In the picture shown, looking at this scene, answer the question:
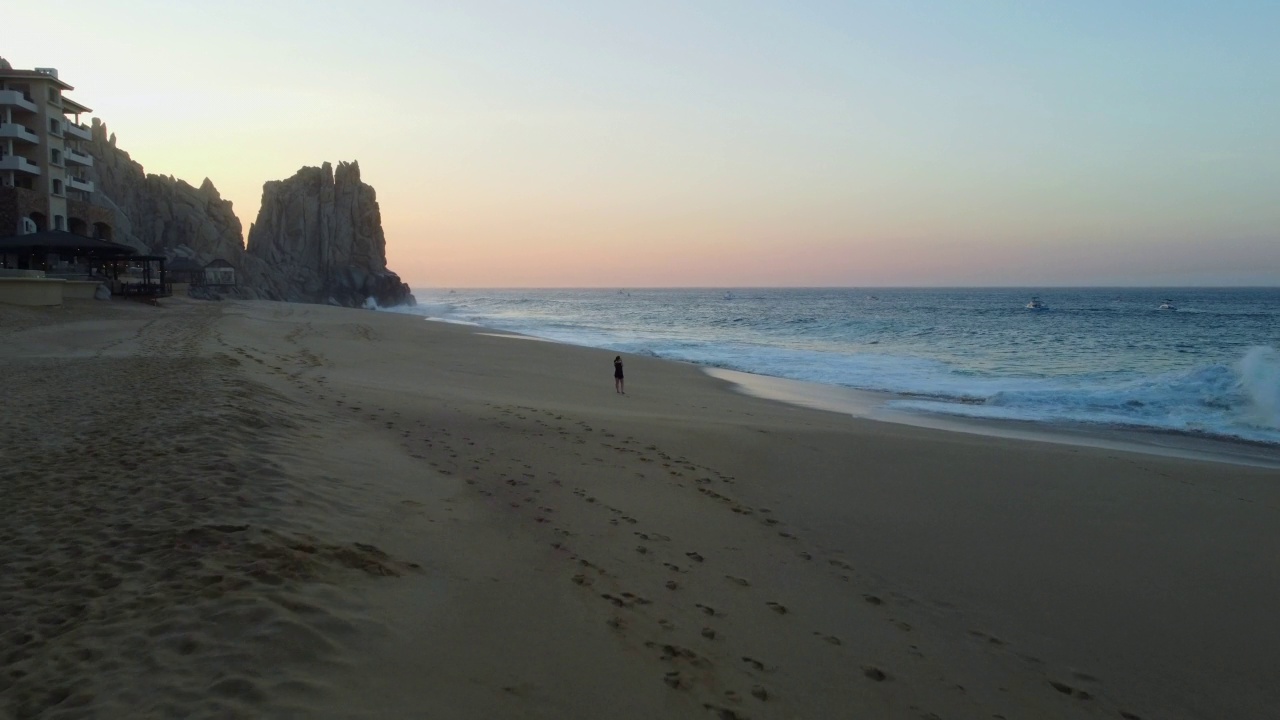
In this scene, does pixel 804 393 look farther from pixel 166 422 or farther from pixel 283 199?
pixel 283 199

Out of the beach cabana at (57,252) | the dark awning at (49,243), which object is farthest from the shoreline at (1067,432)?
the beach cabana at (57,252)

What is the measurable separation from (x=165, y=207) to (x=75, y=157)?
26.4 m

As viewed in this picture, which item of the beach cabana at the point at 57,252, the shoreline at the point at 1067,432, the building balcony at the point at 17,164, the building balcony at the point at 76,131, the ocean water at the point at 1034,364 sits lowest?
the shoreline at the point at 1067,432

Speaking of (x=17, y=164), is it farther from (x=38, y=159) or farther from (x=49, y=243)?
(x=49, y=243)

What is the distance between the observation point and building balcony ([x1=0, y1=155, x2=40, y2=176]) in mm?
40594

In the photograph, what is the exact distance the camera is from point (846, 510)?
813 centimetres

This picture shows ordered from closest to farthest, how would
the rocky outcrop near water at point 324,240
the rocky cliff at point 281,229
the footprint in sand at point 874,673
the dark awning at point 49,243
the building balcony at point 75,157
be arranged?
the footprint in sand at point 874,673 < the dark awning at point 49,243 < the building balcony at point 75,157 < the rocky cliff at point 281,229 < the rocky outcrop near water at point 324,240

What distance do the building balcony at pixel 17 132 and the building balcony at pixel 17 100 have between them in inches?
46.4

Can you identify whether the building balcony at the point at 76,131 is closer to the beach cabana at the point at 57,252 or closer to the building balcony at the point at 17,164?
the building balcony at the point at 17,164

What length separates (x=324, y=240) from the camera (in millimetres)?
85375

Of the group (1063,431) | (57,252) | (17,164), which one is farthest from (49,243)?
(1063,431)

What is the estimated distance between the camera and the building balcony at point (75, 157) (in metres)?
45.9

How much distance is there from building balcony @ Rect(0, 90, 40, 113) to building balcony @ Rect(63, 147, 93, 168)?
3110 millimetres

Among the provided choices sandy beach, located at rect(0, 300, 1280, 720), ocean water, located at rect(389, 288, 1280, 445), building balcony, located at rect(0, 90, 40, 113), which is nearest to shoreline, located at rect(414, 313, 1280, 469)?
ocean water, located at rect(389, 288, 1280, 445)
